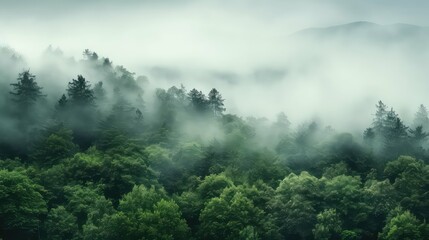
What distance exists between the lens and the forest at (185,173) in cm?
8306

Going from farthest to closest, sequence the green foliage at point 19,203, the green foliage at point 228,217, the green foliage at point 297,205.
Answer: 1. the green foliage at point 297,205
2. the green foliage at point 228,217
3. the green foliage at point 19,203

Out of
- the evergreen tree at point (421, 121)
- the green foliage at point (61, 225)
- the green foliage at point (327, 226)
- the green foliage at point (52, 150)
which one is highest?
the evergreen tree at point (421, 121)

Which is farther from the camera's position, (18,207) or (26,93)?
(26,93)

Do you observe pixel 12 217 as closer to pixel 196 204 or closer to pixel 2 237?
pixel 2 237

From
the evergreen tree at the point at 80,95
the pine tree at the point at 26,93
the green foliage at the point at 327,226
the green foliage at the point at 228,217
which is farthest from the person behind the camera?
the evergreen tree at the point at 80,95

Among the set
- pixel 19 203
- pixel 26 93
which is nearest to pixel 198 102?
pixel 26 93

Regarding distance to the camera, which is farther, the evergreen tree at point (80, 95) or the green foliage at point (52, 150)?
the evergreen tree at point (80, 95)

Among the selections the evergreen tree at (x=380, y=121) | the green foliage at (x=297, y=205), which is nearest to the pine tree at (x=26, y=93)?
the green foliage at (x=297, y=205)

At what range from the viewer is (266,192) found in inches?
3885

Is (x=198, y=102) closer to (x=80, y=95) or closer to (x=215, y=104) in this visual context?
(x=215, y=104)

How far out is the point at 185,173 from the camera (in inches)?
4274

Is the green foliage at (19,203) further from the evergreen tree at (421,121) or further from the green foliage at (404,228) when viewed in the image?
the evergreen tree at (421,121)

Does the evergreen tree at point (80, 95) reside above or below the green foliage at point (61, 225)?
above

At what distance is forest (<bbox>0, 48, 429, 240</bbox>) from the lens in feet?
273
